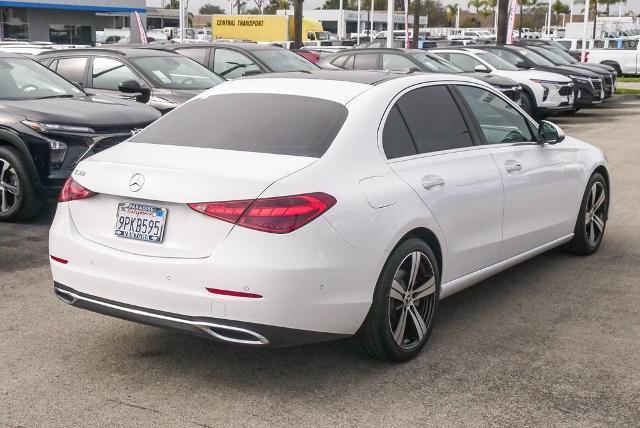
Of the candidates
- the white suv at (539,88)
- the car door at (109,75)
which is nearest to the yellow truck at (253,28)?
the white suv at (539,88)

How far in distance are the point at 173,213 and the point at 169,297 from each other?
0.40 meters

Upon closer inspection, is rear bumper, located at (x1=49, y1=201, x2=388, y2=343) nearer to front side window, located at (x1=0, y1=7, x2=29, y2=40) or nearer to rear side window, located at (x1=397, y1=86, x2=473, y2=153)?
rear side window, located at (x1=397, y1=86, x2=473, y2=153)

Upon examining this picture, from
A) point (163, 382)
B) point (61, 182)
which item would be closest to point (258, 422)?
point (163, 382)

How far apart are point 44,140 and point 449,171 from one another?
456 cm

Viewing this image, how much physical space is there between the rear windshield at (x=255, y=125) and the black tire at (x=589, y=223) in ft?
9.70

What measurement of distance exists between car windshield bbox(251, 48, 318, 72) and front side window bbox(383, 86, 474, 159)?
9.14 m

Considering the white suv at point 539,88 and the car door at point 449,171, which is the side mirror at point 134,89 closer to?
the car door at point 449,171

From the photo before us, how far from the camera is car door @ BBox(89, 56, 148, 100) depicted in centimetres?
1158

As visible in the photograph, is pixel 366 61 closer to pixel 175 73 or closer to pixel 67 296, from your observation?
pixel 175 73

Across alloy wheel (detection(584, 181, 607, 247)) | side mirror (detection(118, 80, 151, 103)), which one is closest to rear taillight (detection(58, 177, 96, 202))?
alloy wheel (detection(584, 181, 607, 247))

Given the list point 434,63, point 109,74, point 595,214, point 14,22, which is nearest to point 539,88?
point 434,63

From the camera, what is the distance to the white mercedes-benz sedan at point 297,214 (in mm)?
4246

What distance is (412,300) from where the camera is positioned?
4965mm

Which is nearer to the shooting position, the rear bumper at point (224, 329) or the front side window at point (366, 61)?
the rear bumper at point (224, 329)
